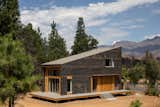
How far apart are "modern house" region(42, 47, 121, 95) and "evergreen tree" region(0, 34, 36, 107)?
59.8 feet

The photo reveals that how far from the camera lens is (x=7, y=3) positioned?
40969 mm

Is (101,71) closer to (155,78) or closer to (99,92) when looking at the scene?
(99,92)

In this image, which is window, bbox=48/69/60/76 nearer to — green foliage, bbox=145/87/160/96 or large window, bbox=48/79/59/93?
large window, bbox=48/79/59/93

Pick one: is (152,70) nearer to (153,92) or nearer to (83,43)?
(153,92)

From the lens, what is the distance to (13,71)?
53.0ft

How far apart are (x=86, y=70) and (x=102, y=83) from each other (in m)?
3.45

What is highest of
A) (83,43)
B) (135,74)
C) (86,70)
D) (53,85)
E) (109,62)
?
(83,43)

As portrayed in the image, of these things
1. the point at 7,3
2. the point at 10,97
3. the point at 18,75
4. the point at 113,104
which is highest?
the point at 7,3

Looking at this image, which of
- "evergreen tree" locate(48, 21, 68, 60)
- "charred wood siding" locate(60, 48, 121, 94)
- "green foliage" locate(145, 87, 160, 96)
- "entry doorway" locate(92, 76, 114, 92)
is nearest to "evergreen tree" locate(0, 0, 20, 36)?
"charred wood siding" locate(60, 48, 121, 94)

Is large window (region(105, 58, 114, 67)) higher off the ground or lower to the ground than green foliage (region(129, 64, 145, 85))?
higher

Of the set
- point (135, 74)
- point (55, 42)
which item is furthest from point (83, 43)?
point (135, 74)

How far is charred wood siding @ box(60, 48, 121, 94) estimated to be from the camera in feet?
116

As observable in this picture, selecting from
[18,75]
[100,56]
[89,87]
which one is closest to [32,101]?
[89,87]

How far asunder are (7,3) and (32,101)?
1449 cm
